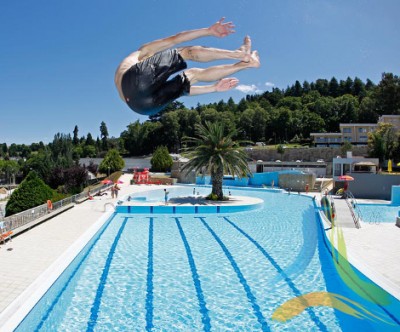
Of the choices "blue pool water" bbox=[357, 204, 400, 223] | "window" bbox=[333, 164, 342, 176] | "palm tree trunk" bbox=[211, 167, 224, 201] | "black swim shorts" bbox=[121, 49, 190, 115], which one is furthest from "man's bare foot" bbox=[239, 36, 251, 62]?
"window" bbox=[333, 164, 342, 176]

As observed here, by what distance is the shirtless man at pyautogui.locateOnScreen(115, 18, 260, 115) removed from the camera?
3.15m

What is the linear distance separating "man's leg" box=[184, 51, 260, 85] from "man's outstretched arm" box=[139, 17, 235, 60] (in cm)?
34

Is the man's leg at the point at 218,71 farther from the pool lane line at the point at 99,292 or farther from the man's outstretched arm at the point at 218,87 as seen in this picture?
the pool lane line at the point at 99,292

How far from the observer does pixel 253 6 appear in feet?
13.7

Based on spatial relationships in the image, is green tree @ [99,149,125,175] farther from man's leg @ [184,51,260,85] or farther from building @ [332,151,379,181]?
man's leg @ [184,51,260,85]

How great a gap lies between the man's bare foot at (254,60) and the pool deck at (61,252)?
18.0ft

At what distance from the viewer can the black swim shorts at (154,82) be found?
3129 mm

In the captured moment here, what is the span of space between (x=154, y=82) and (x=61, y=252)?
7957mm

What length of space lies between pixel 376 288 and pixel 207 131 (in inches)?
682

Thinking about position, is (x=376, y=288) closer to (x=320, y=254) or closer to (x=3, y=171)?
(x=320, y=254)

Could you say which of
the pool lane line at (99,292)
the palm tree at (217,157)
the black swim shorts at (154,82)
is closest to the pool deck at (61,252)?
the pool lane line at (99,292)

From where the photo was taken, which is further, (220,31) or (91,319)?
(91,319)

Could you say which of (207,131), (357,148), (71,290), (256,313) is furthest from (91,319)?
(357,148)

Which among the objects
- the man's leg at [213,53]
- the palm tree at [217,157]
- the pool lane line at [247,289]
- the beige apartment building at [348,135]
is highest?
the beige apartment building at [348,135]
